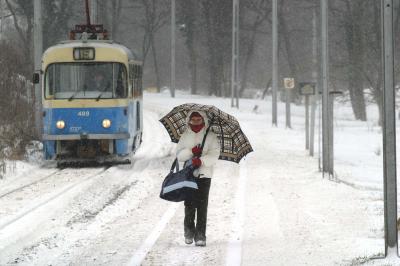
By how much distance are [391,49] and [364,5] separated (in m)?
37.3

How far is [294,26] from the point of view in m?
72.6

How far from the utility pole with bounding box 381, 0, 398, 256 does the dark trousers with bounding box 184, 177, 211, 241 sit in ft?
7.12

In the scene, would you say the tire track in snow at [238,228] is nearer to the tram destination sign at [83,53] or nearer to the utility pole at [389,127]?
the utility pole at [389,127]

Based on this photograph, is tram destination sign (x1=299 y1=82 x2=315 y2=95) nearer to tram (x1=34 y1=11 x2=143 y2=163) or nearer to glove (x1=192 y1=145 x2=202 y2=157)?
tram (x1=34 y1=11 x2=143 y2=163)

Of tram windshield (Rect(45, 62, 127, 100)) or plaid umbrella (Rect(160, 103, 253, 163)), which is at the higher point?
tram windshield (Rect(45, 62, 127, 100))

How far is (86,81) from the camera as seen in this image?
62.4 feet

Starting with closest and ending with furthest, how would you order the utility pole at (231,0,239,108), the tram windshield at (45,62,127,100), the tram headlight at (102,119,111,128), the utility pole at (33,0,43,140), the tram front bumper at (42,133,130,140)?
the tram front bumper at (42,133,130,140) → the tram headlight at (102,119,111,128) → the tram windshield at (45,62,127,100) → the utility pole at (33,0,43,140) → the utility pole at (231,0,239,108)

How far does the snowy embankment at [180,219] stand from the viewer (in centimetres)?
917

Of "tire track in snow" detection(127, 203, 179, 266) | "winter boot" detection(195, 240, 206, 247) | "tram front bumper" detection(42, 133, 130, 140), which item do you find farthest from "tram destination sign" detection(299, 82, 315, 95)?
"winter boot" detection(195, 240, 206, 247)

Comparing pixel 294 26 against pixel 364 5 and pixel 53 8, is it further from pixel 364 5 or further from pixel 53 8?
pixel 364 5

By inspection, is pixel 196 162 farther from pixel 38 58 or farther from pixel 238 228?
pixel 38 58

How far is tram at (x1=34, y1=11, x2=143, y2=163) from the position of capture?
61.7 feet

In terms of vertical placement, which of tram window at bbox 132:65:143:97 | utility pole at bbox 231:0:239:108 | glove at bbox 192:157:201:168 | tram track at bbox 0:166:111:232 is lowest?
tram track at bbox 0:166:111:232

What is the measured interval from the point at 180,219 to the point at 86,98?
7.75 meters
